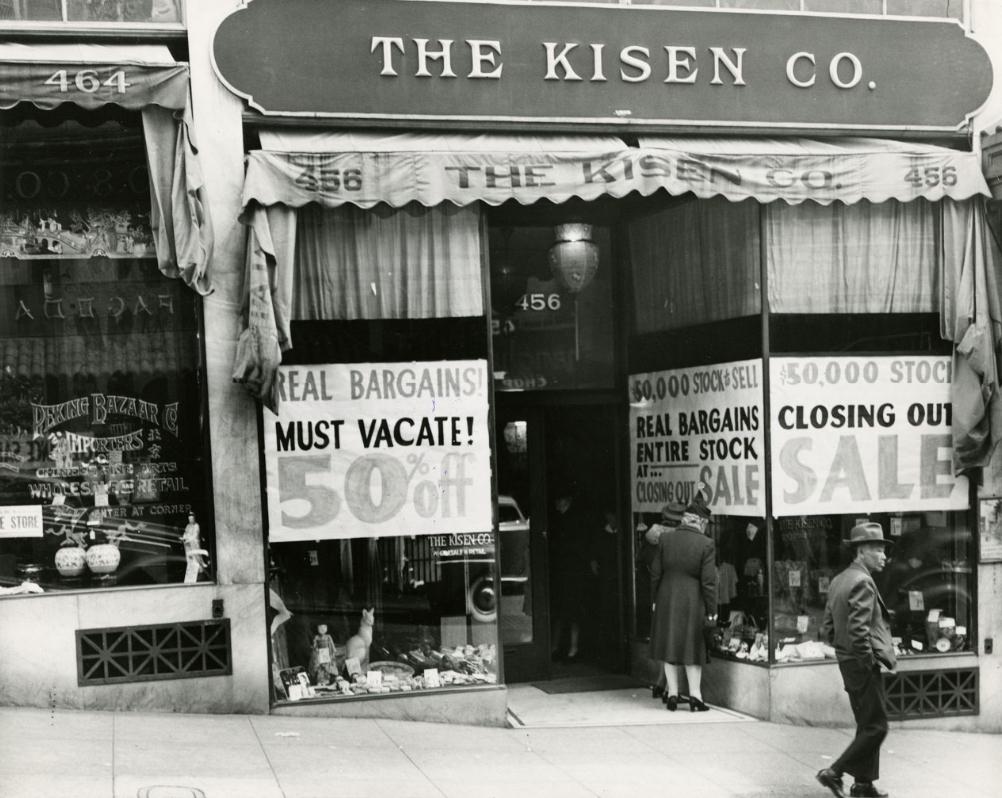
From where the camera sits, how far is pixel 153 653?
8.38 metres

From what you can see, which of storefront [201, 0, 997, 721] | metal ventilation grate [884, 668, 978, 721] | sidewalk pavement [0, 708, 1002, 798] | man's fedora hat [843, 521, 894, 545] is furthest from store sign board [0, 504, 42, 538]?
metal ventilation grate [884, 668, 978, 721]

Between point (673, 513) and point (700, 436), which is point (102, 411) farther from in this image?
point (700, 436)

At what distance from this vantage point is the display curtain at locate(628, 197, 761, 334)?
32.1 ft

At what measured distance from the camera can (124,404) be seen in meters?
8.67

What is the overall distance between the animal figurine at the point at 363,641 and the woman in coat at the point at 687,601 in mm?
2352

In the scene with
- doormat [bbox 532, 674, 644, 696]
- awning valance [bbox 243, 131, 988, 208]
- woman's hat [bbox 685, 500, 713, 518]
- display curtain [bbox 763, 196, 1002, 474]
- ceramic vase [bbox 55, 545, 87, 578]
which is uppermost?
awning valance [bbox 243, 131, 988, 208]

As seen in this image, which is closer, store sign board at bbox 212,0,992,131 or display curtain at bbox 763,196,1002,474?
store sign board at bbox 212,0,992,131

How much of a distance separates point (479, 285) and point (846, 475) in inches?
131

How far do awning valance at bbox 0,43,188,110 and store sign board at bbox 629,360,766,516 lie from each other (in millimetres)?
4761

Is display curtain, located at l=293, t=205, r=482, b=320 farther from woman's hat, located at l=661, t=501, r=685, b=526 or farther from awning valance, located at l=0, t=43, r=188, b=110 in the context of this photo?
woman's hat, located at l=661, t=501, r=685, b=526

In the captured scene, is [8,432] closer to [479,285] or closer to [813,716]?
[479,285]

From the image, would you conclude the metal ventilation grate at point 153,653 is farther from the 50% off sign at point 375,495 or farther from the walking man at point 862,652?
the walking man at point 862,652

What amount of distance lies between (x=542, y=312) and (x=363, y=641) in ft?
11.3

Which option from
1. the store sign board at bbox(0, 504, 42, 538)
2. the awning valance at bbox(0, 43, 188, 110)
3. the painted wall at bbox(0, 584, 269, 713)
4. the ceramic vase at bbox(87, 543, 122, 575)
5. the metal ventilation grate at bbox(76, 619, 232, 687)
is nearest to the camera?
the awning valance at bbox(0, 43, 188, 110)
